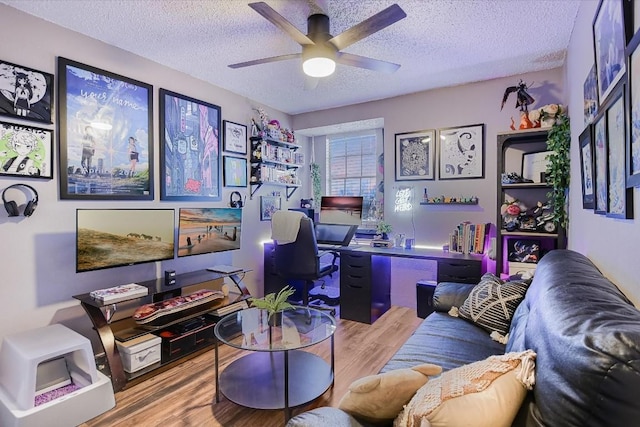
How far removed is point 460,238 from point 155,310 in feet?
9.37

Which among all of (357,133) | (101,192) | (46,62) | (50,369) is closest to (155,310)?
(50,369)

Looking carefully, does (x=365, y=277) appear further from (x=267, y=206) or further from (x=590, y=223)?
(x=590, y=223)

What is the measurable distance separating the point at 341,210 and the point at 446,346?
8.50ft

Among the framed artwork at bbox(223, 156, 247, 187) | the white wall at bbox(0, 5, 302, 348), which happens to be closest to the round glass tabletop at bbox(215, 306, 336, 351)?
the white wall at bbox(0, 5, 302, 348)

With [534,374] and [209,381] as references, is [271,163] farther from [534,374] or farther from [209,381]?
[534,374]

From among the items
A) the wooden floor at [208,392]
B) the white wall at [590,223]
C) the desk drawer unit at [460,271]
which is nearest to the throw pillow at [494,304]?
the white wall at [590,223]

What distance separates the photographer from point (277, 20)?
1.85 m

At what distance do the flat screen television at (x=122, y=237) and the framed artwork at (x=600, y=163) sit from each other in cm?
289

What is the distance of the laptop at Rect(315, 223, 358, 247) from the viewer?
3982 mm

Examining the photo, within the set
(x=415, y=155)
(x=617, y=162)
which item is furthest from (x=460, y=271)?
(x=617, y=162)

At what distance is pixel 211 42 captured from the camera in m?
2.58

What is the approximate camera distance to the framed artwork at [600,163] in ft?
4.81

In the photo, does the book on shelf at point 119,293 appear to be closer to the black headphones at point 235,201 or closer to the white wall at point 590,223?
the black headphones at point 235,201

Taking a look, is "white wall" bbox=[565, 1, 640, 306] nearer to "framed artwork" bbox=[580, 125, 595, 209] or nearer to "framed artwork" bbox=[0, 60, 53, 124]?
"framed artwork" bbox=[580, 125, 595, 209]
